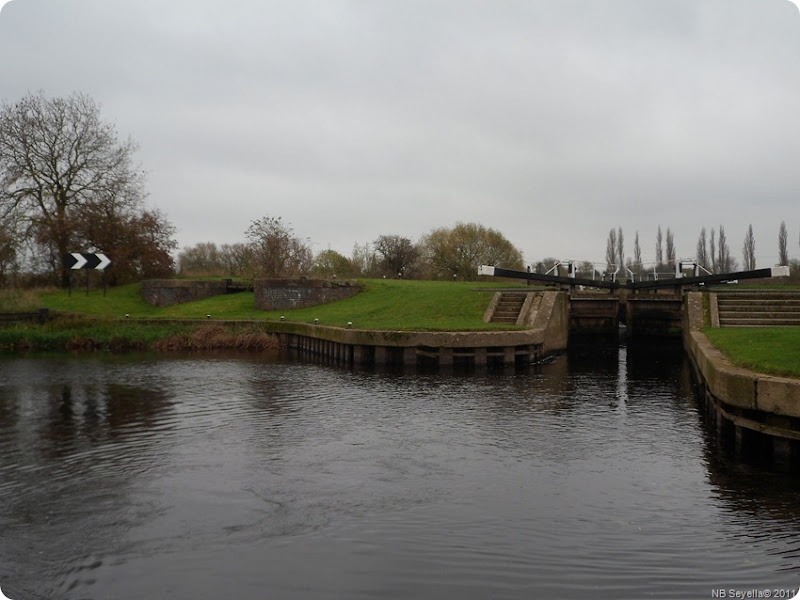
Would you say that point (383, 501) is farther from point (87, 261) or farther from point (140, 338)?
→ point (87, 261)

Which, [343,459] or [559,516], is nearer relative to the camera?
[559,516]

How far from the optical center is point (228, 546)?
6.93 metres

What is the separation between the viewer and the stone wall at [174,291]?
36125 mm

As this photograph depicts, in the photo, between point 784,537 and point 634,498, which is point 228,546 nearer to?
point 634,498

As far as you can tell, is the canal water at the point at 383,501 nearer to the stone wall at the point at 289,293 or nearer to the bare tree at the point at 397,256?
the stone wall at the point at 289,293

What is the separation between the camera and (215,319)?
30062 mm

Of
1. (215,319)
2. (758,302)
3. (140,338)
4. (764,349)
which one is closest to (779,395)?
(764,349)

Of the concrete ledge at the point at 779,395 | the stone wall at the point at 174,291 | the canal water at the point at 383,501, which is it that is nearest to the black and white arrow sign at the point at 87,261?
the stone wall at the point at 174,291

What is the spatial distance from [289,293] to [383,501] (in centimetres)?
2548

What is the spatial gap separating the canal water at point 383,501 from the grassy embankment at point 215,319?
412 inches

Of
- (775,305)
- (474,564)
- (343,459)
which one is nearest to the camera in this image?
(474,564)

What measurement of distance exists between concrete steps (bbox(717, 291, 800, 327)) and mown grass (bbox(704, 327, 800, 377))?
3.73 m

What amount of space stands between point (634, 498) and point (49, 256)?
3872cm

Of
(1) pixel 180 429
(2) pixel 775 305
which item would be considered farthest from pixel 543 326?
(1) pixel 180 429
